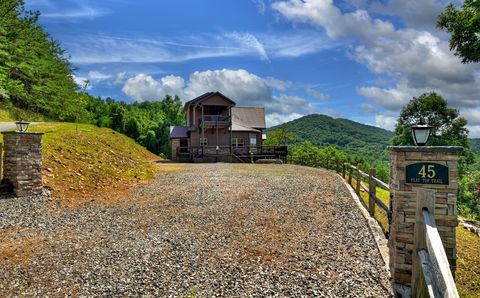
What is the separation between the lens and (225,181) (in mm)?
15562

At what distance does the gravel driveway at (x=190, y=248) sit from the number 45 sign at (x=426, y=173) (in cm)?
180

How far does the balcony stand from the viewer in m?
33.2

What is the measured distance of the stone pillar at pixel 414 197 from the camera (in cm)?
474

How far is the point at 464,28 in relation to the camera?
14594 mm

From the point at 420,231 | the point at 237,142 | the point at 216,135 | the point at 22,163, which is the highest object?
the point at 216,135

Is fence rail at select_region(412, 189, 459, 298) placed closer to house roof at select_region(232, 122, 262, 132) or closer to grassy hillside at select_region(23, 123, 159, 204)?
grassy hillside at select_region(23, 123, 159, 204)

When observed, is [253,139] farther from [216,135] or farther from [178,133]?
[178,133]

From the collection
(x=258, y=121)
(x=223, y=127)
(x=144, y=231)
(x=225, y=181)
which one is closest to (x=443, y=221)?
(x=144, y=231)

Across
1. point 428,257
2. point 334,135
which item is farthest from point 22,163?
point 334,135

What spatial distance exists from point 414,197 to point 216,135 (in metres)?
30.7

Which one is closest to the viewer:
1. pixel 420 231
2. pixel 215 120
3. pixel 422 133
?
pixel 420 231

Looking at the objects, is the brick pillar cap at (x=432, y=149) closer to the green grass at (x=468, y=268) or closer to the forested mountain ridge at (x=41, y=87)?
the green grass at (x=468, y=268)

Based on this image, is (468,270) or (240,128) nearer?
(468,270)

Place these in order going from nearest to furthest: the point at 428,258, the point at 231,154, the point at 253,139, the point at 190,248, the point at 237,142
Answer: the point at 428,258
the point at 190,248
the point at 231,154
the point at 237,142
the point at 253,139
